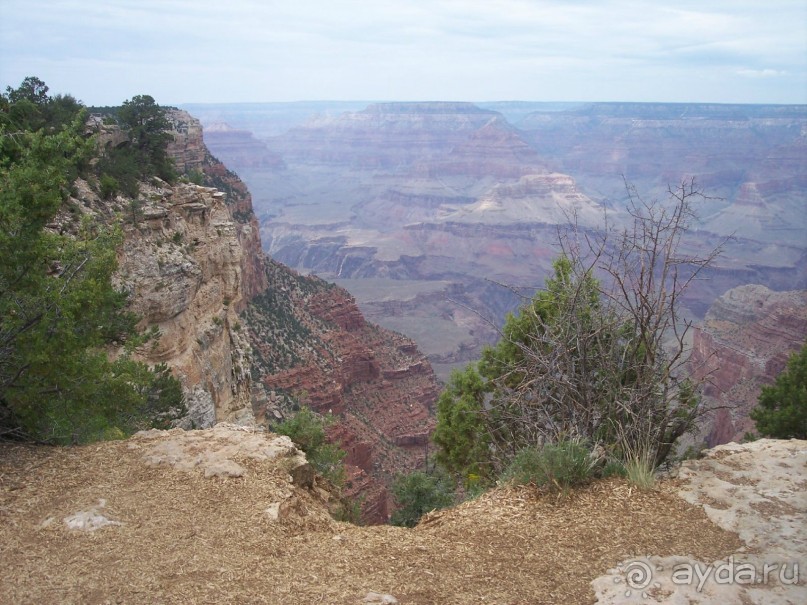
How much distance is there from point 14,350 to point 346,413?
2830 cm

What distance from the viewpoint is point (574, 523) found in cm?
706

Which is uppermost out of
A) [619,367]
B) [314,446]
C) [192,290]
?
[619,367]

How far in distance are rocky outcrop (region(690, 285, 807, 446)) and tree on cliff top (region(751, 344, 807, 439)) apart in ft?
68.7

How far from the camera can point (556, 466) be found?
772 cm

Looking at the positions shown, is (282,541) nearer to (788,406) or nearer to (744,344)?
(788,406)

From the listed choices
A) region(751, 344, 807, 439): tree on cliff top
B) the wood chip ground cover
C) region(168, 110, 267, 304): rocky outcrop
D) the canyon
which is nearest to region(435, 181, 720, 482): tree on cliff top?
the wood chip ground cover

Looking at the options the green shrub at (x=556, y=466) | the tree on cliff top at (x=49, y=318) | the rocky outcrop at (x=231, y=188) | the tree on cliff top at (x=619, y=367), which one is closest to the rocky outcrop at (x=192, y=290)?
the tree on cliff top at (x=49, y=318)

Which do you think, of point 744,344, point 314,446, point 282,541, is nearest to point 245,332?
point 314,446

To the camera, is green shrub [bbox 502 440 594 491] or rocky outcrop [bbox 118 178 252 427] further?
rocky outcrop [bbox 118 178 252 427]

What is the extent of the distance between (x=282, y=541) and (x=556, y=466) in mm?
3378

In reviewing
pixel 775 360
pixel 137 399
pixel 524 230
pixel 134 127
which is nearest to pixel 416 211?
pixel 524 230

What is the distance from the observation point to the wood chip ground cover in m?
5.81

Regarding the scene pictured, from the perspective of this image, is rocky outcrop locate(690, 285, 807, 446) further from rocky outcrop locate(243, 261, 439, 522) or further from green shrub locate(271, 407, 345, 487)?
green shrub locate(271, 407, 345, 487)

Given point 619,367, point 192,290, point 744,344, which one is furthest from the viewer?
point 744,344
